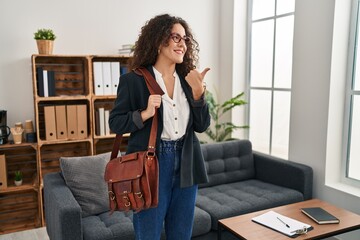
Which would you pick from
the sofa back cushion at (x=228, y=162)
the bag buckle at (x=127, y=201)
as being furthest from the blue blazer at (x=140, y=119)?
the sofa back cushion at (x=228, y=162)

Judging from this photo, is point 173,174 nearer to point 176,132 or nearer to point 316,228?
point 176,132

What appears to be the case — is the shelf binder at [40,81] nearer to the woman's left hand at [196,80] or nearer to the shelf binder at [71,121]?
the shelf binder at [71,121]

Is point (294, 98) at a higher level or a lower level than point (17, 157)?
higher

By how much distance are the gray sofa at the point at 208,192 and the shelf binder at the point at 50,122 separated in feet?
1.74

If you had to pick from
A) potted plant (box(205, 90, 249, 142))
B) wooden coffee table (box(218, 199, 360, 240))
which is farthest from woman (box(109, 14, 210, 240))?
potted plant (box(205, 90, 249, 142))

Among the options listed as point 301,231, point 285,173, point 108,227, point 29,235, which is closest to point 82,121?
point 29,235

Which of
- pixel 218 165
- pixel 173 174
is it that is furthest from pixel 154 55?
pixel 218 165

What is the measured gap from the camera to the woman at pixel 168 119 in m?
1.48

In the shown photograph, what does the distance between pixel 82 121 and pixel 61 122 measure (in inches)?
7.4

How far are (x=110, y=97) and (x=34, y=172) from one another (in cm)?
104

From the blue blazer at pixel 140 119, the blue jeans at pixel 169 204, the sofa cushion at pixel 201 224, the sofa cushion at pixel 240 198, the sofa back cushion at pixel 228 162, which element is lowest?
the sofa cushion at pixel 201 224

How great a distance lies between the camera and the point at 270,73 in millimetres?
3732

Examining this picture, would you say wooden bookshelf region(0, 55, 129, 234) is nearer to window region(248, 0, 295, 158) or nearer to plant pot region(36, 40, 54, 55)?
plant pot region(36, 40, 54, 55)

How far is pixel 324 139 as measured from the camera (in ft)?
9.69
